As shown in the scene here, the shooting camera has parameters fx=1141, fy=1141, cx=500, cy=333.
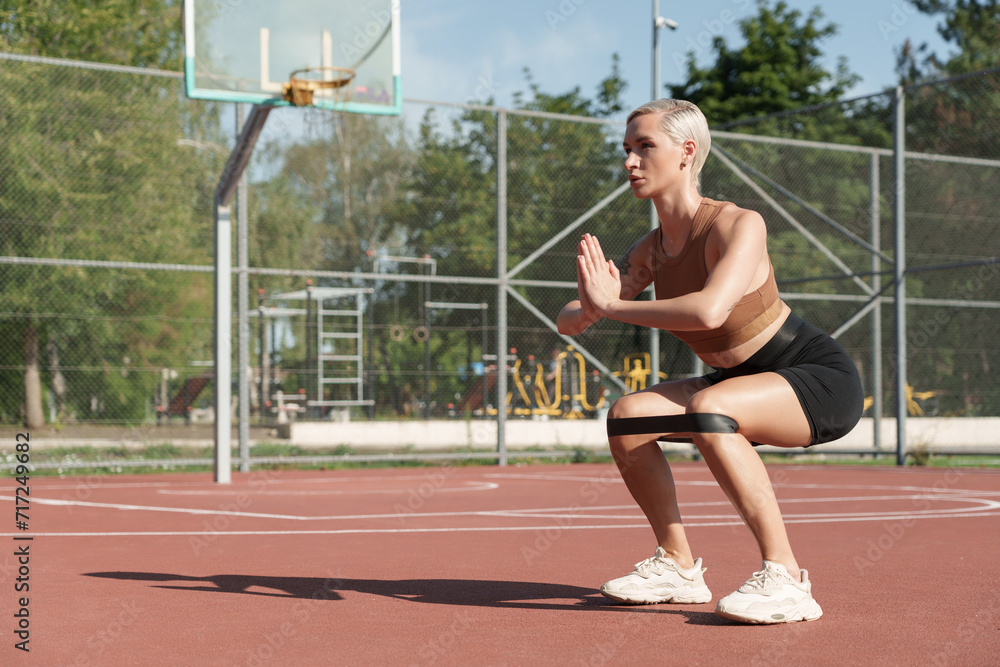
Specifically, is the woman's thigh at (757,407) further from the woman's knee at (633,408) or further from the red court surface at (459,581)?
the red court surface at (459,581)

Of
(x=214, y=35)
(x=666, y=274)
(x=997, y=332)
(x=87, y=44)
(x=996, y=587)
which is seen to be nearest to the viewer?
(x=666, y=274)

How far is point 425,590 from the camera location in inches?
156

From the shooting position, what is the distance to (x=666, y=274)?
3633 mm

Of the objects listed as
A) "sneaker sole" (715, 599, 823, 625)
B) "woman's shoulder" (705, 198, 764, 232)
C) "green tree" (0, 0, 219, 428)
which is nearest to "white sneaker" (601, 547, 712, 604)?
"sneaker sole" (715, 599, 823, 625)

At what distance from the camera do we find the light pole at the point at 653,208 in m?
13.6

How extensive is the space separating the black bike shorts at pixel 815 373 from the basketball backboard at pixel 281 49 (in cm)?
585

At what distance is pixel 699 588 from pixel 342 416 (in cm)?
997

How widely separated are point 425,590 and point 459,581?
0.82 ft

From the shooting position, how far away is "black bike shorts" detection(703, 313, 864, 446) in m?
3.41

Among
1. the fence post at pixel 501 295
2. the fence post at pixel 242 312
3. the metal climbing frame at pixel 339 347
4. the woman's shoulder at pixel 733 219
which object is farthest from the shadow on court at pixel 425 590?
the metal climbing frame at pixel 339 347

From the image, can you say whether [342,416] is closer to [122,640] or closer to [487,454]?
[487,454]

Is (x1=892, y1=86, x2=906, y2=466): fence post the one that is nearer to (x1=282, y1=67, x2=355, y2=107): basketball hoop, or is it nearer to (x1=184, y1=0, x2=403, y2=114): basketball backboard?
(x1=184, y1=0, x2=403, y2=114): basketball backboard

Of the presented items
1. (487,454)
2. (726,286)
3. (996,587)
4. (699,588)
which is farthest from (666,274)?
(487,454)

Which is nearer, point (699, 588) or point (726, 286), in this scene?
point (726, 286)
